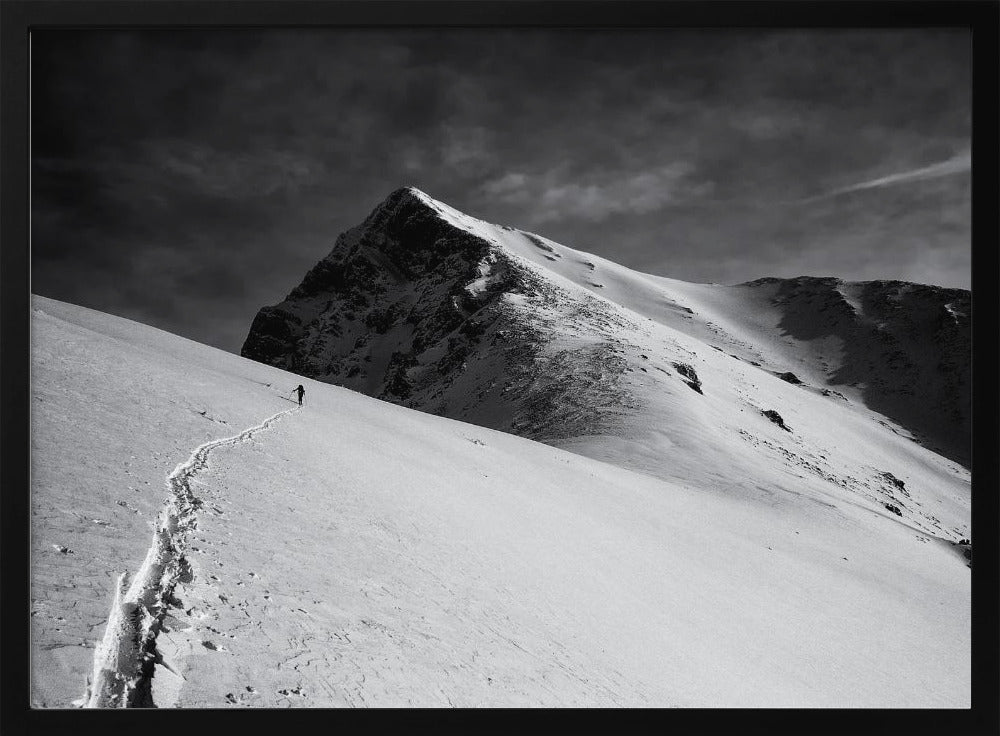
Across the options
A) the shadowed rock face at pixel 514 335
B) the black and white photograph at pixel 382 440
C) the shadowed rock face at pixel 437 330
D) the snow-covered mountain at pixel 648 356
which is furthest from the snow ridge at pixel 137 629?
the shadowed rock face at pixel 437 330

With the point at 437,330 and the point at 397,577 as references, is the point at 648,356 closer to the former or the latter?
the point at 397,577

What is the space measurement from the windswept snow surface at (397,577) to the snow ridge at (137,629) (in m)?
0.06

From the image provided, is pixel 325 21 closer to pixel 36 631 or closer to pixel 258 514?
pixel 258 514

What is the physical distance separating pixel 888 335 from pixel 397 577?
122447 millimetres

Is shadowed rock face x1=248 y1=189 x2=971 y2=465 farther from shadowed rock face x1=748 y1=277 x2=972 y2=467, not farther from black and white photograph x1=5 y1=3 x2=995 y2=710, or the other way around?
black and white photograph x1=5 y1=3 x2=995 y2=710

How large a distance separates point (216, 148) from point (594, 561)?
7414mm

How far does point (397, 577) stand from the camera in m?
5.23

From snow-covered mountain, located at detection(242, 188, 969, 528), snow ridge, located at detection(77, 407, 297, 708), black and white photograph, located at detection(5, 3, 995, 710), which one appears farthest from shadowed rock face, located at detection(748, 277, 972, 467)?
snow ridge, located at detection(77, 407, 297, 708)

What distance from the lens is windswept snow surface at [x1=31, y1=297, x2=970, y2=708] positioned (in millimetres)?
3680

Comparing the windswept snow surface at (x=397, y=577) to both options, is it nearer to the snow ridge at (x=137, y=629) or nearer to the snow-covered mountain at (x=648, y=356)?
the snow ridge at (x=137, y=629)

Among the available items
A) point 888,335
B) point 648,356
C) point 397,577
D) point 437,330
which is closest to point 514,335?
point 648,356

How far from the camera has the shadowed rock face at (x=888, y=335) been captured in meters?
77.9

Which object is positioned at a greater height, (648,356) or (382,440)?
(648,356)
